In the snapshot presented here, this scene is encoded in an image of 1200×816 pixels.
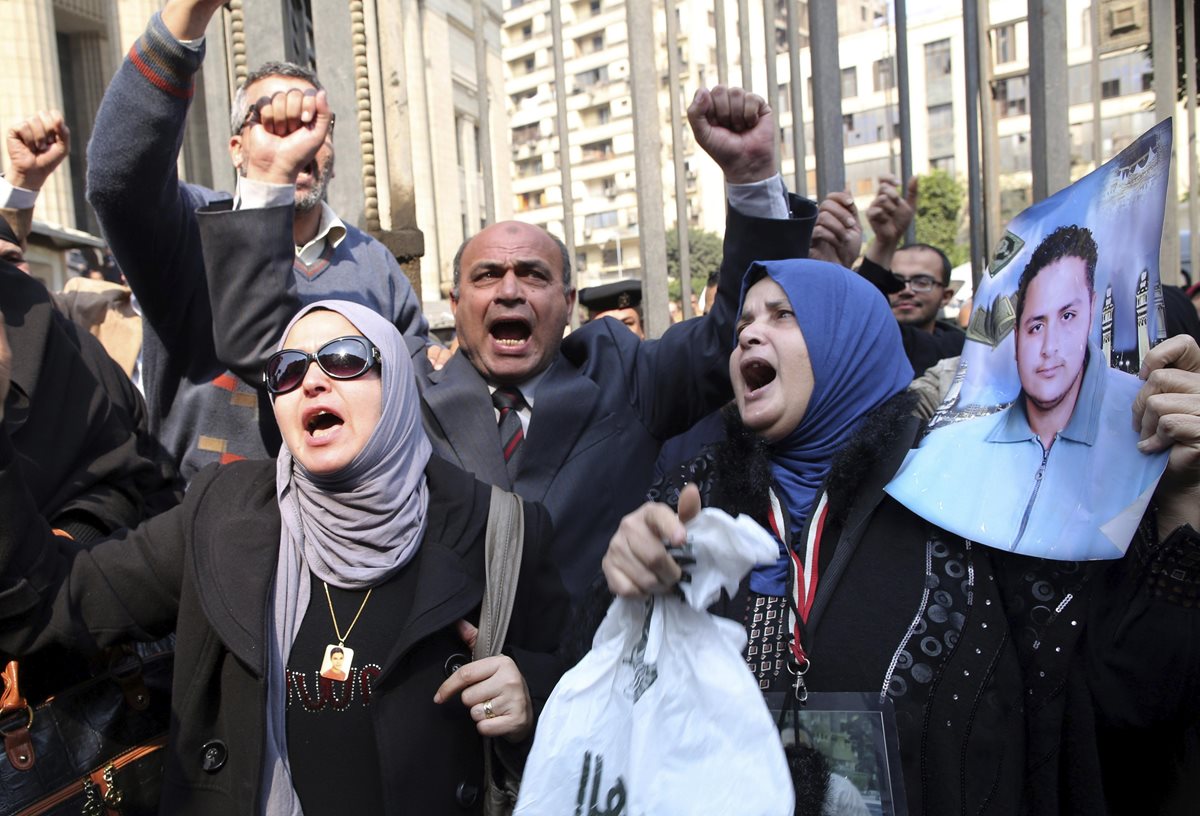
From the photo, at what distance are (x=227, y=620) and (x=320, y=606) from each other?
7.9 inches

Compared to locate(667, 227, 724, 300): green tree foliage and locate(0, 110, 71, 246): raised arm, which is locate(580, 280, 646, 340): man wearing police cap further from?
locate(0, 110, 71, 246): raised arm

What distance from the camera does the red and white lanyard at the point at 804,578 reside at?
1.96 m

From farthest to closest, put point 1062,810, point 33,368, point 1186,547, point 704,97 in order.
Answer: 1. point 704,97
2. point 33,368
3. point 1062,810
4. point 1186,547

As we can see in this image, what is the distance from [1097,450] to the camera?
1.82m

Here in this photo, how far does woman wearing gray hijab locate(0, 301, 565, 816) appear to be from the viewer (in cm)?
203

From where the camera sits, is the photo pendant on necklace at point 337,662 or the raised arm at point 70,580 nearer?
the raised arm at point 70,580

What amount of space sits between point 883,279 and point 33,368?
106 inches

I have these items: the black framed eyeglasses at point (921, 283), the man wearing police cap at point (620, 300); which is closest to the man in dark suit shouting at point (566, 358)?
the black framed eyeglasses at point (921, 283)

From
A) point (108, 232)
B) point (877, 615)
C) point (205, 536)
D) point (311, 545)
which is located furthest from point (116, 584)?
point (877, 615)

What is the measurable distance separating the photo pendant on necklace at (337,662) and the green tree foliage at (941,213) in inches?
1647

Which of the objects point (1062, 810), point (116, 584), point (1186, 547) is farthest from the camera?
point (116, 584)

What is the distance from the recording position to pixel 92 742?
6.89ft

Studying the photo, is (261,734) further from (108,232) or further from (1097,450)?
(1097,450)

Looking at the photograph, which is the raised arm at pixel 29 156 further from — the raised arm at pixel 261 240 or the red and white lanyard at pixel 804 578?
the red and white lanyard at pixel 804 578
